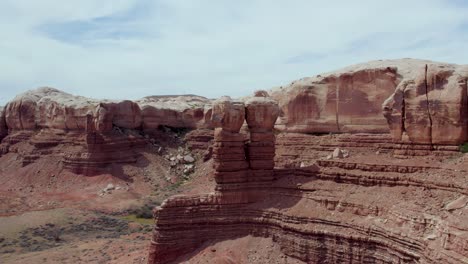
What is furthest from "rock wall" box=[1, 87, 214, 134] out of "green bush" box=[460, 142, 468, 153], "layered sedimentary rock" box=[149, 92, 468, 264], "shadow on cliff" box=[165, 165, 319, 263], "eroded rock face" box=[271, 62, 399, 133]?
"green bush" box=[460, 142, 468, 153]

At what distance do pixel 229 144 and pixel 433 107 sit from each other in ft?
32.0

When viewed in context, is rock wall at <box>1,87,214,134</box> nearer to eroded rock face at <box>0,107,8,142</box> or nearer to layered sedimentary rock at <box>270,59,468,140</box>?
eroded rock face at <box>0,107,8,142</box>

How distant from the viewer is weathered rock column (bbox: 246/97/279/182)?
82.3 feet

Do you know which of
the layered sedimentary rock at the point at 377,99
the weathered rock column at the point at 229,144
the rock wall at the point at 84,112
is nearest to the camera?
the layered sedimentary rock at the point at 377,99

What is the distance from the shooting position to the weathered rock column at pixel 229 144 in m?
24.5

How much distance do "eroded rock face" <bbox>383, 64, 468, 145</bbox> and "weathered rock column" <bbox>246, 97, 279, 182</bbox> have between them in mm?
6056

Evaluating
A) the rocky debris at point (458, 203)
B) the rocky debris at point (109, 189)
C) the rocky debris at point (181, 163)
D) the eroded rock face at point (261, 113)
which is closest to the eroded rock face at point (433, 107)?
the rocky debris at point (458, 203)

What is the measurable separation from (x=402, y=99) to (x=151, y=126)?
1595 inches

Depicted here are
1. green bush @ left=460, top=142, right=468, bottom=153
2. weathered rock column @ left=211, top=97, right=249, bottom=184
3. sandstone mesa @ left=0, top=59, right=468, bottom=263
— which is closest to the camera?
sandstone mesa @ left=0, top=59, right=468, bottom=263

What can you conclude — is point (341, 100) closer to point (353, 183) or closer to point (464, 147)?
point (353, 183)

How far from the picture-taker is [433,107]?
23.1 meters

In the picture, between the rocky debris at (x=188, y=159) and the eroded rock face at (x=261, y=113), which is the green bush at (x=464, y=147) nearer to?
the eroded rock face at (x=261, y=113)

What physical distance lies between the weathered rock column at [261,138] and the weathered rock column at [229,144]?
42 centimetres

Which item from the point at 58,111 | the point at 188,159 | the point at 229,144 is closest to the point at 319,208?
the point at 229,144
